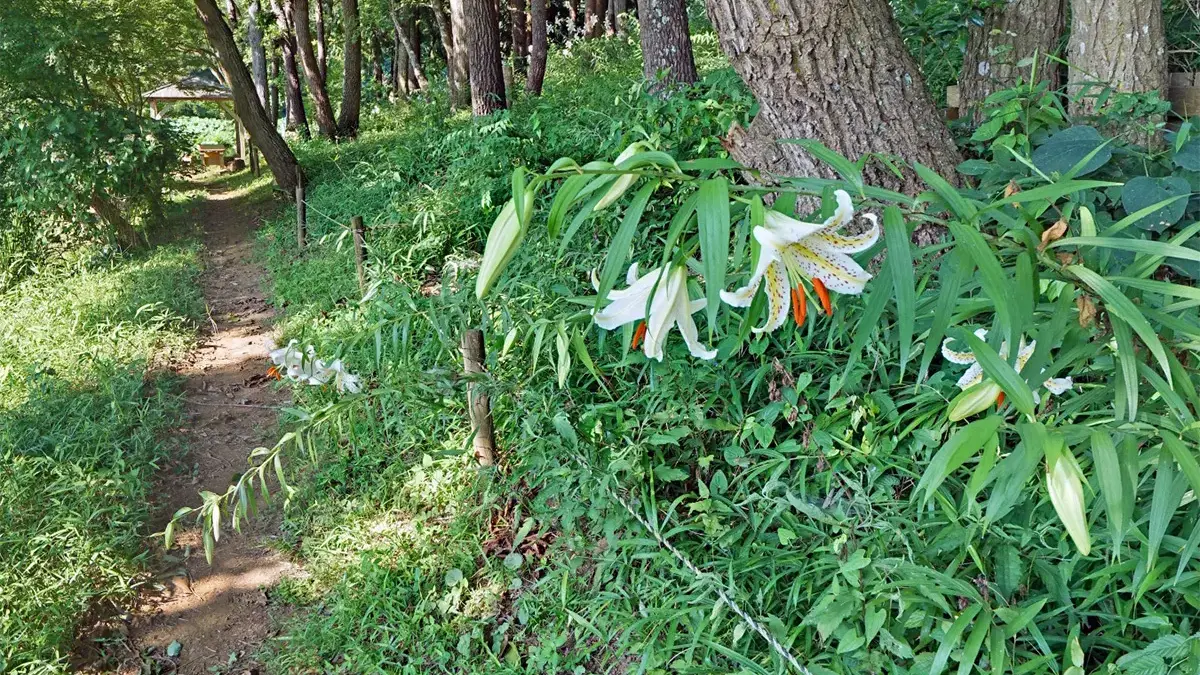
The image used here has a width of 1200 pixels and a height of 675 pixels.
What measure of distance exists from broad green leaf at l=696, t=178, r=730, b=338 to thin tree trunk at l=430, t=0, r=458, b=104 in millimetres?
6954

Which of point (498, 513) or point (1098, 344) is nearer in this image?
point (1098, 344)

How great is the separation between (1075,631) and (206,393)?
3.81m

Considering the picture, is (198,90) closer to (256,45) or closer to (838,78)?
(256,45)

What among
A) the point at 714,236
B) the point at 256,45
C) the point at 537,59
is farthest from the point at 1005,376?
the point at 256,45

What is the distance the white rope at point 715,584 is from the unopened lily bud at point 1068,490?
991mm

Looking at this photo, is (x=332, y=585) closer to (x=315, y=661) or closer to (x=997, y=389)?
(x=315, y=661)

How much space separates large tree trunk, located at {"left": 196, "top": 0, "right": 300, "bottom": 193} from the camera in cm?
759

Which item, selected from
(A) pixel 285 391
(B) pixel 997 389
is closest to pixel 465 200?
(A) pixel 285 391

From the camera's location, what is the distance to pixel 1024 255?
2.32 feet

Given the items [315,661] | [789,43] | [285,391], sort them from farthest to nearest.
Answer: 1. [285,391]
2. [315,661]
3. [789,43]

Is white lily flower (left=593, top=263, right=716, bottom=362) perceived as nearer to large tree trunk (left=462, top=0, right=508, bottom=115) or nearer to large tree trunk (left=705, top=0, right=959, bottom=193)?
large tree trunk (left=705, top=0, right=959, bottom=193)

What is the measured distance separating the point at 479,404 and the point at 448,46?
810 cm

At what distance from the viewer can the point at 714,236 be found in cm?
60

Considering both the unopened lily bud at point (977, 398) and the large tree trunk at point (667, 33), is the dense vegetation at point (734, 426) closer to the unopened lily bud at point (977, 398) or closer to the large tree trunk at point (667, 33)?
the unopened lily bud at point (977, 398)
